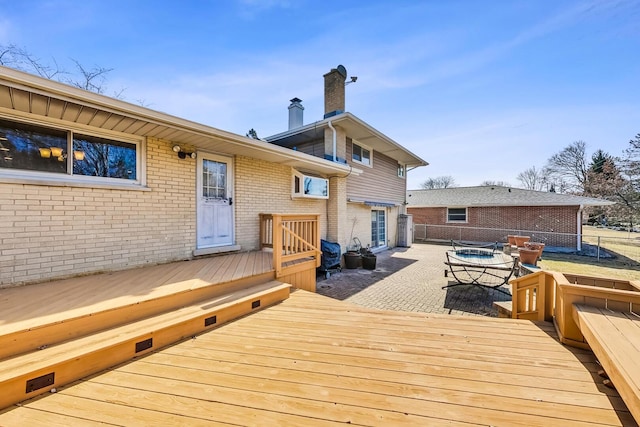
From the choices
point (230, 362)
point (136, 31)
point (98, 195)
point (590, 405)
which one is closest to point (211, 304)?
point (230, 362)

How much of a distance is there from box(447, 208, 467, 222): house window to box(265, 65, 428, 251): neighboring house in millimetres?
6654

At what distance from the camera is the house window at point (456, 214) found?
17.3 meters

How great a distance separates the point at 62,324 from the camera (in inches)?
92.2

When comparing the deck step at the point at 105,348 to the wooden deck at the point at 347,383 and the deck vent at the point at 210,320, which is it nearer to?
the deck vent at the point at 210,320

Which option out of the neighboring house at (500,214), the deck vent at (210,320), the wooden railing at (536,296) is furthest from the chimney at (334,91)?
the neighboring house at (500,214)

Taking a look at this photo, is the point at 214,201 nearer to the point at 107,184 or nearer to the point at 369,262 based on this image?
the point at 107,184

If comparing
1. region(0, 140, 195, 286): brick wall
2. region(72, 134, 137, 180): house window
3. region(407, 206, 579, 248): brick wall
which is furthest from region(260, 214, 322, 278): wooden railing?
region(407, 206, 579, 248): brick wall

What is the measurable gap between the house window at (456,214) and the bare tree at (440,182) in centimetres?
2936

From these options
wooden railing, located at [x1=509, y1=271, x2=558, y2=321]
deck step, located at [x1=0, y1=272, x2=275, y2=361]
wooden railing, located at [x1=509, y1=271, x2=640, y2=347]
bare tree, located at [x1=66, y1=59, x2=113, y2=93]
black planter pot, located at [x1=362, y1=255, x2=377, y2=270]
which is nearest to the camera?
deck step, located at [x1=0, y1=272, x2=275, y2=361]

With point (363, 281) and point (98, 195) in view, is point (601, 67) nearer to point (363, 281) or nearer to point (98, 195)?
point (363, 281)

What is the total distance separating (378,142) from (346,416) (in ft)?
33.3

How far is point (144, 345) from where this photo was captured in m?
2.49

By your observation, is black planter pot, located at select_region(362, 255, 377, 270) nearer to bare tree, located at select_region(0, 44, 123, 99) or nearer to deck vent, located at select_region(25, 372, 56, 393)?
deck vent, located at select_region(25, 372, 56, 393)

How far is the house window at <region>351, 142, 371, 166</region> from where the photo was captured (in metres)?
10.4
